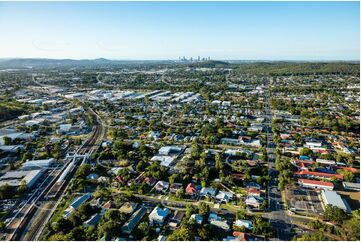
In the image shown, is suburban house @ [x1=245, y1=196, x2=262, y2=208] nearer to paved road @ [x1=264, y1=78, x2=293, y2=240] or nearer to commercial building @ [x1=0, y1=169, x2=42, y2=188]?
paved road @ [x1=264, y1=78, x2=293, y2=240]

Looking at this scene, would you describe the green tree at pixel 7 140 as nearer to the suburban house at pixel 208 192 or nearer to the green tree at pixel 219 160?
the green tree at pixel 219 160

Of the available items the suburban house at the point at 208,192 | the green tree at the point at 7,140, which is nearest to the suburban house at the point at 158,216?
the suburban house at the point at 208,192

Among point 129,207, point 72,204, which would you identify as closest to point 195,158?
point 129,207

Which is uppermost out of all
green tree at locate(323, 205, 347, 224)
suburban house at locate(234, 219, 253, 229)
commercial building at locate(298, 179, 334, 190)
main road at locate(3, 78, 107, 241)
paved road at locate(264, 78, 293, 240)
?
green tree at locate(323, 205, 347, 224)

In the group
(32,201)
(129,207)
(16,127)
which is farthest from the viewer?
(16,127)

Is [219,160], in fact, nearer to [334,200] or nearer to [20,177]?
[334,200]

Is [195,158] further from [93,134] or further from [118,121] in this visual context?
[118,121]

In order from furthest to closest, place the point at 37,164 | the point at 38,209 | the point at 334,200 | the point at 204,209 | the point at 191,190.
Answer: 1. the point at 37,164
2. the point at 191,190
3. the point at 38,209
4. the point at 334,200
5. the point at 204,209

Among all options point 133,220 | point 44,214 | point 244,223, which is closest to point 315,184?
point 244,223

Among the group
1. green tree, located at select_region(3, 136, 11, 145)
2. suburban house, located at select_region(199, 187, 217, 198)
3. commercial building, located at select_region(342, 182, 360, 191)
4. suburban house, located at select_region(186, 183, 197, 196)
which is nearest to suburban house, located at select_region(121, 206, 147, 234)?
suburban house, located at select_region(186, 183, 197, 196)
